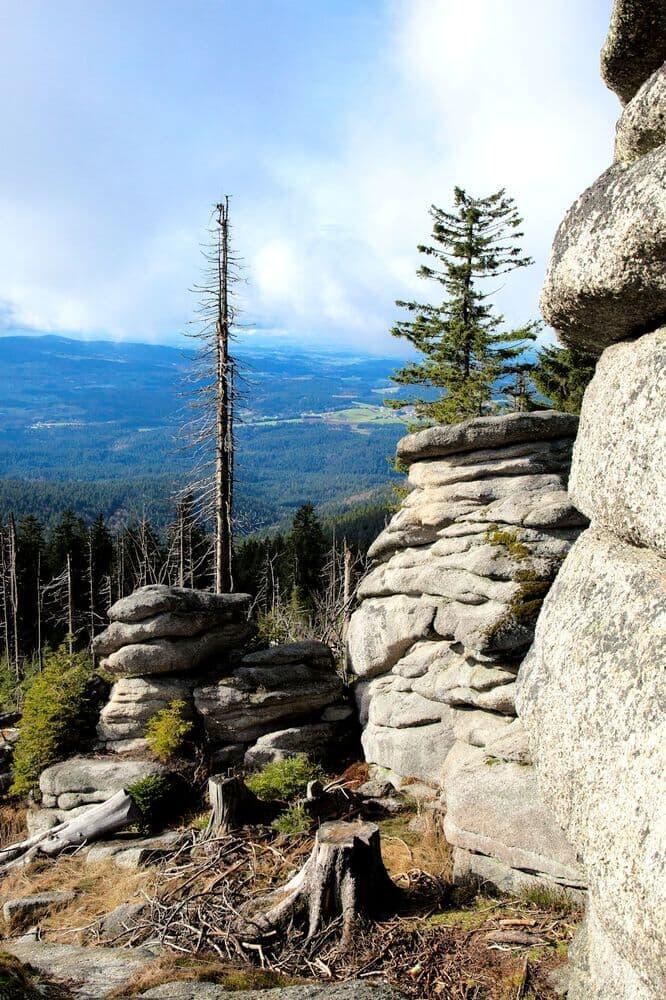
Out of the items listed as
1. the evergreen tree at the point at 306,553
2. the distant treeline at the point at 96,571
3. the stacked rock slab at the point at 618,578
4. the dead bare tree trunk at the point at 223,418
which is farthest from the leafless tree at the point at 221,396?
the evergreen tree at the point at 306,553

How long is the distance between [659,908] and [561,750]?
1.39 metres

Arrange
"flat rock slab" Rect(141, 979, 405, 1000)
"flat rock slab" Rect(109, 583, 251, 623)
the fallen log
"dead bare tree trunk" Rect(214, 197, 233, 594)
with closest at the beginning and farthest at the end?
"flat rock slab" Rect(141, 979, 405, 1000)
the fallen log
"flat rock slab" Rect(109, 583, 251, 623)
"dead bare tree trunk" Rect(214, 197, 233, 594)

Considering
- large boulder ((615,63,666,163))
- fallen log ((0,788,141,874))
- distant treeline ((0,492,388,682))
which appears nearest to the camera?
large boulder ((615,63,666,163))

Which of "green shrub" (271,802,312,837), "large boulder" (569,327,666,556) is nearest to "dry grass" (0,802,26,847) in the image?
"green shrub" (271,802,312,837)

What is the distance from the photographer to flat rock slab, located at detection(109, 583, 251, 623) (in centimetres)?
1673

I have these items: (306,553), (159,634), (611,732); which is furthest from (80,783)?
(306,553)

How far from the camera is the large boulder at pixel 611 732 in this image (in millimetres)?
4312

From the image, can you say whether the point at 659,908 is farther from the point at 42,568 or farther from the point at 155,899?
the point at 42,568

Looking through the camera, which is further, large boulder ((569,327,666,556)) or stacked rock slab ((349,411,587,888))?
stacked rock slab ((349,411,587,888))

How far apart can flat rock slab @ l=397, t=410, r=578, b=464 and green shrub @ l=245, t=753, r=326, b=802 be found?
7177 mm

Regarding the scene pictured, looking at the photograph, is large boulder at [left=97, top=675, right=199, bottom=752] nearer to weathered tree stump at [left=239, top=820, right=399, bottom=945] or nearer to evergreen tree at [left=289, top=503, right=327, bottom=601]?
weathered tree stump at [left=239, top=820, right=399, bottom=945]

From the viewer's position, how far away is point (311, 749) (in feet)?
54.4

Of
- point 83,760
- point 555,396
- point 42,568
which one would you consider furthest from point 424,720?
point 42,568

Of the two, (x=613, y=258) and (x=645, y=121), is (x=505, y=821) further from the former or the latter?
(x=645, y=121)
